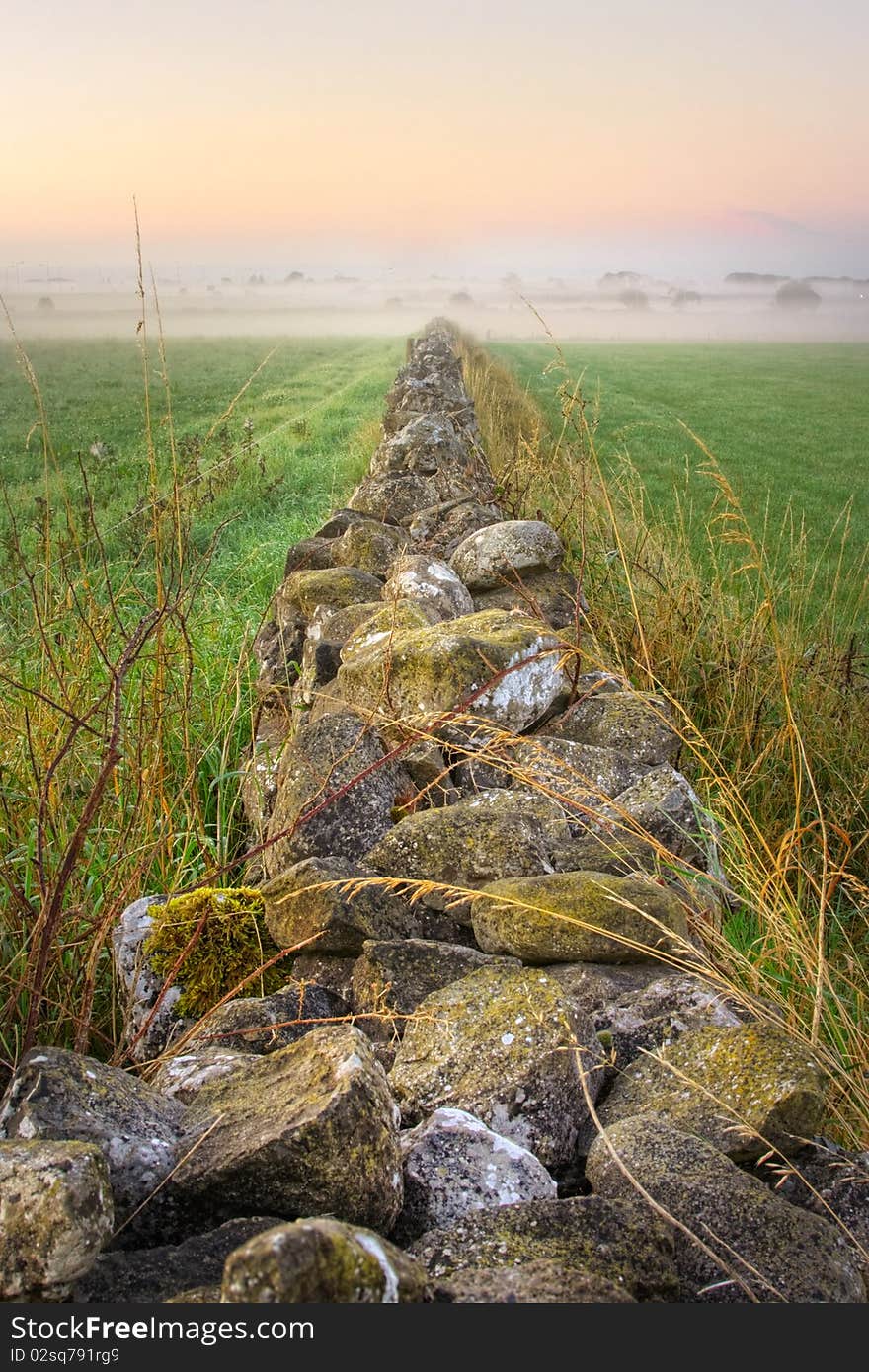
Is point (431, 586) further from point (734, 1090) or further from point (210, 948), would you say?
point (734, 1090)

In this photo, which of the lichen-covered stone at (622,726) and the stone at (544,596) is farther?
the stone at (544,596)

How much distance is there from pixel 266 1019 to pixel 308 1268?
39.0 inches

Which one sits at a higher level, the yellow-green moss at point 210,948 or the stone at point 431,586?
the stone at point 431,586

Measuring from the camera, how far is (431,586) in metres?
3.92

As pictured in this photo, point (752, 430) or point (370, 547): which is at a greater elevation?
point (752, 430)

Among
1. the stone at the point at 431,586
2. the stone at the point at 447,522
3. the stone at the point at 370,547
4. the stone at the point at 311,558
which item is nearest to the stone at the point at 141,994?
the stone at the point at 431,586

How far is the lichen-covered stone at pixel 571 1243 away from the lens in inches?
47.9

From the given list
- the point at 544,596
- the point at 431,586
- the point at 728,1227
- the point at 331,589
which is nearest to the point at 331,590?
the point at 331,589

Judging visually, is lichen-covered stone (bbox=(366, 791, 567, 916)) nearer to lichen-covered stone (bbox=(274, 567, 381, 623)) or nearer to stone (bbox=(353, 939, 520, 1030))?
stone (bbox=(353, 939, 520, 1030))

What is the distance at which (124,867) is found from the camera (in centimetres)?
277

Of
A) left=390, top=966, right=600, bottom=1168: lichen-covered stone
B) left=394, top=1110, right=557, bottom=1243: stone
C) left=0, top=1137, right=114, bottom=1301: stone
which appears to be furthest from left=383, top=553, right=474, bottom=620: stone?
left=0, top=1137, right=114, bottom=1301: stone

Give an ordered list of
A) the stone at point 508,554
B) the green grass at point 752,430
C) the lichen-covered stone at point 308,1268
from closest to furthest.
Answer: the lichen-covered stone at point 308,1268 < the stone at point 508,554 < the green grass at point 752,430

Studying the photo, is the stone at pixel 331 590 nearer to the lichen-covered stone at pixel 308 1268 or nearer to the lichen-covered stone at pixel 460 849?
the lichen-covered stone at pixel 460 849

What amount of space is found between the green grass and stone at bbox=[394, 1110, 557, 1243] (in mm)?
3575
